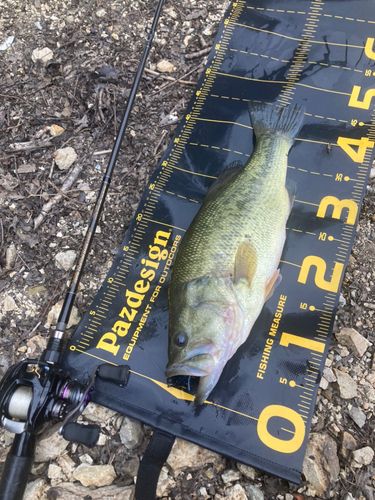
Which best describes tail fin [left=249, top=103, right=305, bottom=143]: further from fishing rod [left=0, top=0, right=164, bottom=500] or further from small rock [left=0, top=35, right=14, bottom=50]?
small rock [left=0, top=35, right=14, bottom=50]

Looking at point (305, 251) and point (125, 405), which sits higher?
point (305, 251)

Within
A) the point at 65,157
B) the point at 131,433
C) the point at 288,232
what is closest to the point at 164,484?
the point at 131,433

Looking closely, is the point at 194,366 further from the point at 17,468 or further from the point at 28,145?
the point at 28,145

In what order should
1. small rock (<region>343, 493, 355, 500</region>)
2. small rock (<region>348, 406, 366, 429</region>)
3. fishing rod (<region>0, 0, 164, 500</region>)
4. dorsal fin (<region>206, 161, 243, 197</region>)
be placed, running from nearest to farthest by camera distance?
1. fishing rod (<region>0, 0, 164, 500</region>)
2. small rock (<region>343, 493, 355, 500</region>)
3. small rock (<region>348, 406, 366, 429</region>)
4. dorsal fin (<region>206, 161, 243, 197</region>)

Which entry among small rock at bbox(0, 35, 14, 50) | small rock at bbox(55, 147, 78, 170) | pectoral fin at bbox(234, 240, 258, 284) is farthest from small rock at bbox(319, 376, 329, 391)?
small rock at bbox(0, 35, 14, 50)

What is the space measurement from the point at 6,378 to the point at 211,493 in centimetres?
171

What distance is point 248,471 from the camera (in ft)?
7.89

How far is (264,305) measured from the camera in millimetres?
2793

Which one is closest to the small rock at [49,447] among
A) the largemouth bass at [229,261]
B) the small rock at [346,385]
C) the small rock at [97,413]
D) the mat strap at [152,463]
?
the small rock at [97,413]

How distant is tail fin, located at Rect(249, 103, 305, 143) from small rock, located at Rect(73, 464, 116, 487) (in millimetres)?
3195

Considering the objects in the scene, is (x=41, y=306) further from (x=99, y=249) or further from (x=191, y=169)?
(x=191, y=169)

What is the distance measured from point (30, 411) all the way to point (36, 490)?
78 centimetres

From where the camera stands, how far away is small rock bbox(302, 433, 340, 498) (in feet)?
7.62

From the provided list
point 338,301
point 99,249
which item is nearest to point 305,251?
point 338,301
